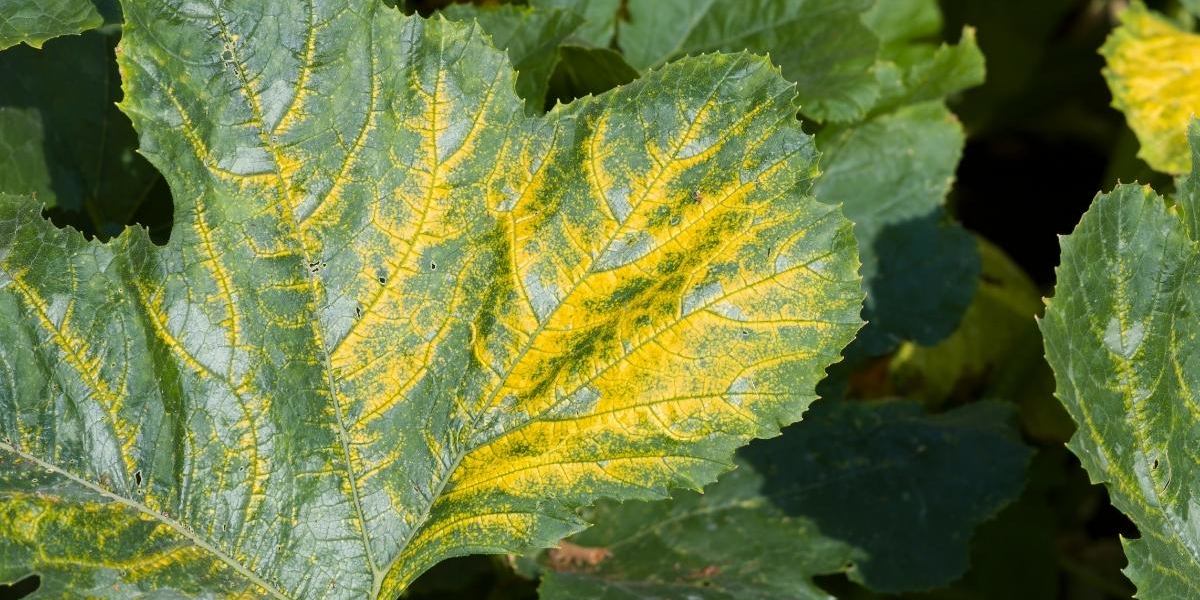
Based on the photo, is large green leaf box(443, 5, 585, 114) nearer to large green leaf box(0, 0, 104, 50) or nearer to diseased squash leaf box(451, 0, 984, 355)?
diseased squash leaf box(451, 0, 984, 355)

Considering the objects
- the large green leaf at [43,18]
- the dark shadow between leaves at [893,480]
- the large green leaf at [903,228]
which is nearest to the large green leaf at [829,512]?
the dark shadow between leaves at [893,480]

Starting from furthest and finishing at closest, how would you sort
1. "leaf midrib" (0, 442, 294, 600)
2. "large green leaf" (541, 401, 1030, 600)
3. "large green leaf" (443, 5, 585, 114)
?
"large green leaf" (541, 401, 1030, 600)
"large green leaf" (443, 5, 585, 114)
"leaf midrib" (0, 442, 294, 600)

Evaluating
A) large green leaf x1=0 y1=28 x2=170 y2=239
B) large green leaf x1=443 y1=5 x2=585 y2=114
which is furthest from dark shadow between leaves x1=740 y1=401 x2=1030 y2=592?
large green leaf x1=0 y1=28 x2=170 y2=239

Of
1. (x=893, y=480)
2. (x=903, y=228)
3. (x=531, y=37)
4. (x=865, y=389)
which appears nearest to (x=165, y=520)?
(x=531, y=37)

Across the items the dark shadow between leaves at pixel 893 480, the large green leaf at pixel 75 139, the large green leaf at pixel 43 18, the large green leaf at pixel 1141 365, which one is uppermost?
the large green leaf at pixel 43 18

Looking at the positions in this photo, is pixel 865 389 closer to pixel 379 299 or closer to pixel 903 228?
pixel 903 228

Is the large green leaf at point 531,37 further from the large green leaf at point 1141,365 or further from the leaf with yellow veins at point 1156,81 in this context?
the leaf with yellow veins at point 1156,81

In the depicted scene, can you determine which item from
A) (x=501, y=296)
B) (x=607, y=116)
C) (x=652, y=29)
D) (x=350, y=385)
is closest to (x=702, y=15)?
(x=652, y=29)

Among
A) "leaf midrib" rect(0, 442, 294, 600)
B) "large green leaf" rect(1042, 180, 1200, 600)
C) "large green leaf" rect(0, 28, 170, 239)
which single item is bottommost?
"large green leaf" rect(1042, 180, 1200, 600)
